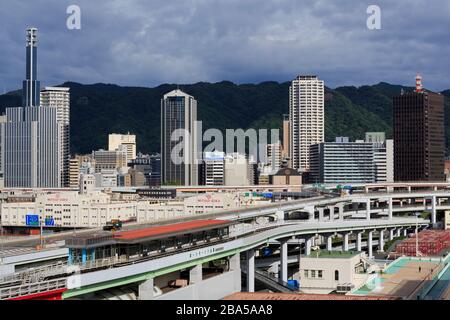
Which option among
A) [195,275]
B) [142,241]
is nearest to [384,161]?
[195,275]

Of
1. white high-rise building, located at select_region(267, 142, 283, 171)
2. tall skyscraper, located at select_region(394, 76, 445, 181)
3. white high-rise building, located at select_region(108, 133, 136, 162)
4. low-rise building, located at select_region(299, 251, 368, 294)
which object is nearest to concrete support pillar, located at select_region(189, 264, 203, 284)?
low-rise building, located at select_region(299, 251, 368, 294)

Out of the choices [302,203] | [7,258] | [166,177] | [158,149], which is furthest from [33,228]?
[158,149]

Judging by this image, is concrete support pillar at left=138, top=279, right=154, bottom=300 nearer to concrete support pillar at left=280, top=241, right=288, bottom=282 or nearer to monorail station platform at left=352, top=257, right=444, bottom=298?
monorail station platform at left=352, top=257, right=444, bottom=298

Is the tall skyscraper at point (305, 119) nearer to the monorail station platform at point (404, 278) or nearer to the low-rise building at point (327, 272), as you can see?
the monorail station platform at point (404, 278)

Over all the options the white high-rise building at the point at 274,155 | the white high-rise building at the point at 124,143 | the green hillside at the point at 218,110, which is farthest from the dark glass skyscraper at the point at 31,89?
the white high-rise building at the point at 274,155

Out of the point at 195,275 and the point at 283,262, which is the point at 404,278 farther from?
the point at 283,262
